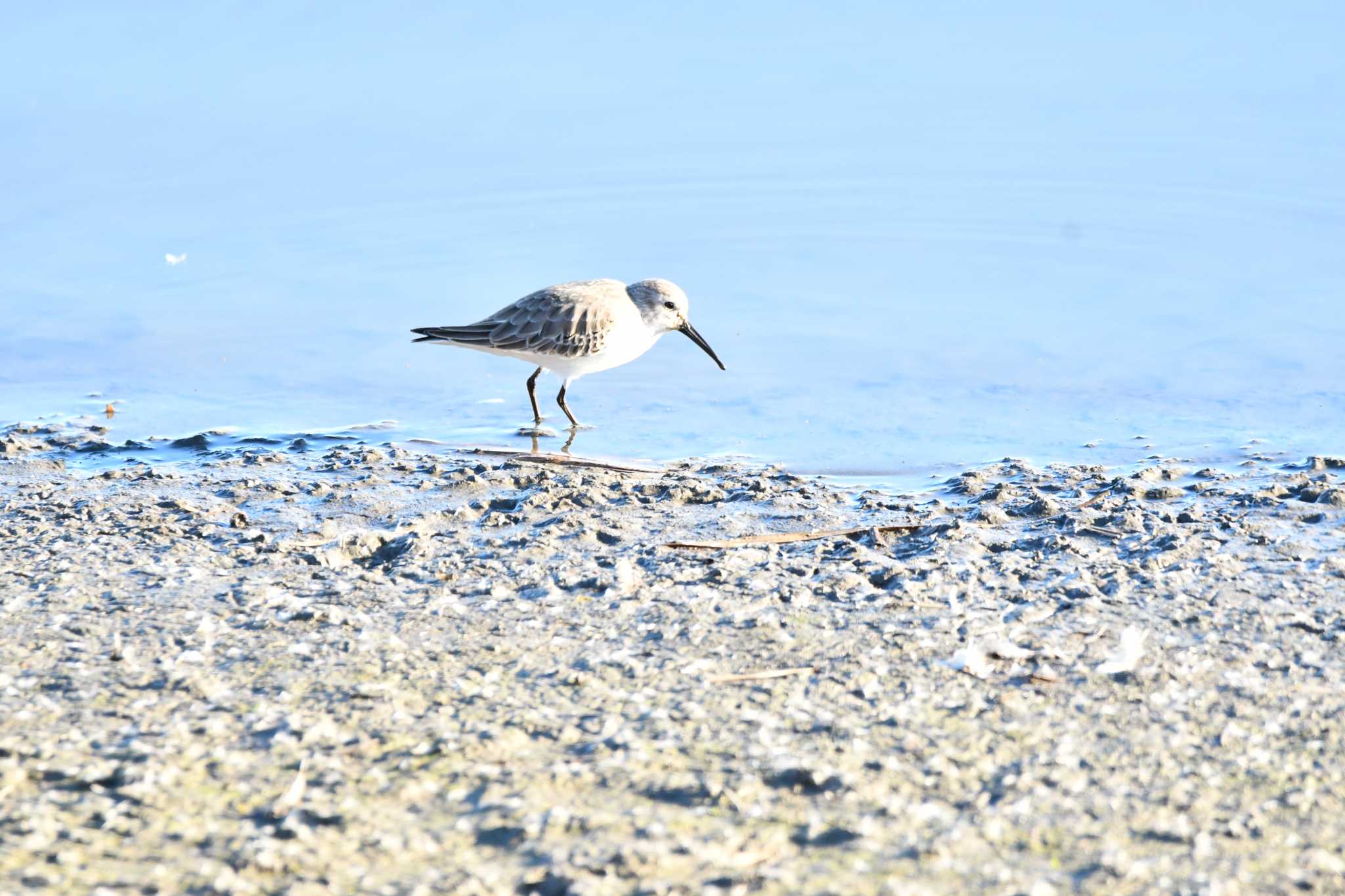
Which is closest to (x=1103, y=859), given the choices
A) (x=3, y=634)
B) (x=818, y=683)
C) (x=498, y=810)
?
(x=818, y=683)

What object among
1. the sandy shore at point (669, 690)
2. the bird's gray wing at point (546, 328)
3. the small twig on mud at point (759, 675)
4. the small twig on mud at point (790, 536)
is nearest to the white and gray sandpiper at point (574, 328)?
the bird's gray wing at point (546, 328)

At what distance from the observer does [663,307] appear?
8.54 m

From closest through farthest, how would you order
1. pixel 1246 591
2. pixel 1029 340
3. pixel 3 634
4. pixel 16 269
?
pixel 3 634 → pixel 1246 591 → pixel 1029 340 → pixel 16 269

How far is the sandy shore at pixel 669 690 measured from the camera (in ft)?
11.0

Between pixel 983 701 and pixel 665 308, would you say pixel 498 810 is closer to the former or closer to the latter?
pixel 983 701

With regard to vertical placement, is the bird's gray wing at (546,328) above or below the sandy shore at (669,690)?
above

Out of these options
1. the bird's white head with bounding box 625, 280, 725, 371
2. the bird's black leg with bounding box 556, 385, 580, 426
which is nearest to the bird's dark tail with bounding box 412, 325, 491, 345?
the bird's black leg with bounding box 556, 385, 580, 426

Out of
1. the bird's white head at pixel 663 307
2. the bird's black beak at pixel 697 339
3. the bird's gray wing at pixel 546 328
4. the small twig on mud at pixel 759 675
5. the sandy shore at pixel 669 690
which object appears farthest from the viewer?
the bird's black beak at pixel 697 339

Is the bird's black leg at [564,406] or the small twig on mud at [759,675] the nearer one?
the small twig on mud at [759,675]

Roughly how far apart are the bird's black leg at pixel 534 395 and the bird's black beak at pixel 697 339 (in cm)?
82

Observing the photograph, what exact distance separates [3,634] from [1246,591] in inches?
159

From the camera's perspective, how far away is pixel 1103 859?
3.32 meters

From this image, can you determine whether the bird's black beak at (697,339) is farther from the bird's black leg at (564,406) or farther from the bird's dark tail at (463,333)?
the bird's dark tail at (463,333)

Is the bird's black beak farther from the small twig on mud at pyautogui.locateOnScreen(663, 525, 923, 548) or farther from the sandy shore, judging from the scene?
the small twig on mud at pyautogui.locateOnScreen(663, 525, 923, 548)
